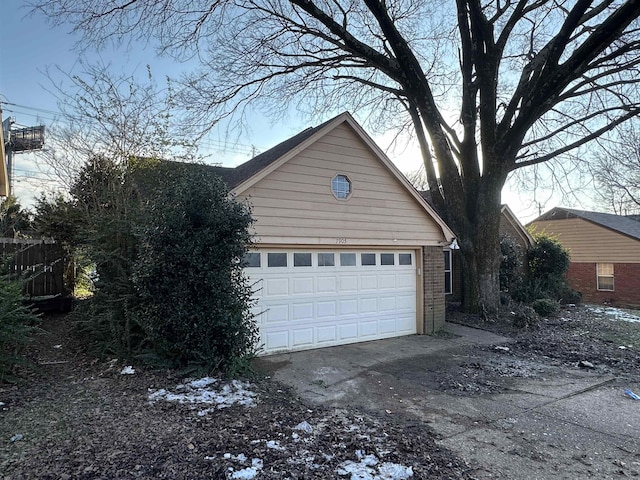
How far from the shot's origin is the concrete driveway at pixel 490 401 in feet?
13.1

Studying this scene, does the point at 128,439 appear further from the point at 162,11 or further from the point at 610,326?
the point at 610,326

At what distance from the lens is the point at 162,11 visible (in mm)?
9383

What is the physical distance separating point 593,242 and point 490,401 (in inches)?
916

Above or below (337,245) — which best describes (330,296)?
below

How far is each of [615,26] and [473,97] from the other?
4366 millimetres

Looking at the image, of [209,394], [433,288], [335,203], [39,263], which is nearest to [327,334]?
[335,203]

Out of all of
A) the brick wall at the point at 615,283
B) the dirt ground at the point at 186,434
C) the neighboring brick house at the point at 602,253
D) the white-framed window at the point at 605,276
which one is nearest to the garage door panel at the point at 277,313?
the dirt ground at the point at 186,434

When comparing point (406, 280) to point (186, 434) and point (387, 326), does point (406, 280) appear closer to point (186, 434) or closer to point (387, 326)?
point (387, 326)

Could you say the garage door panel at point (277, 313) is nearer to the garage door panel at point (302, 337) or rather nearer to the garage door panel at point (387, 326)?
the garage door panel at point (302, 337)

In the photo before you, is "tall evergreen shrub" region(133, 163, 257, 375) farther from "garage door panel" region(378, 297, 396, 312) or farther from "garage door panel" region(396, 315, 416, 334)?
"garage door panel" region(396, 315, 416, 334)

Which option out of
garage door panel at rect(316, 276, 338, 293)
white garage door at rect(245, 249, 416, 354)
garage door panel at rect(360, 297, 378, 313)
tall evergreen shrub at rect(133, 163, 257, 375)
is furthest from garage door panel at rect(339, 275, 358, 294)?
tall evergreen shrub at rect(133, 163, 257, 375)

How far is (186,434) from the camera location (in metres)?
4.12

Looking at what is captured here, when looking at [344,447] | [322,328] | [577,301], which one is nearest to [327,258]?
[322,328]

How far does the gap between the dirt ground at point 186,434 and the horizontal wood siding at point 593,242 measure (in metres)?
19.9
